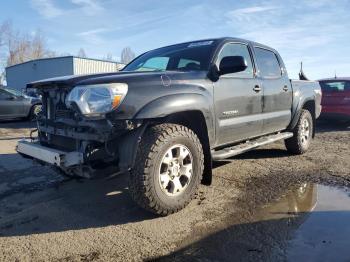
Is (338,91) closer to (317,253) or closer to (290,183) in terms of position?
(290,183)

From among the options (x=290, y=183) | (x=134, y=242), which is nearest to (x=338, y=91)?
(x=290, y=183)

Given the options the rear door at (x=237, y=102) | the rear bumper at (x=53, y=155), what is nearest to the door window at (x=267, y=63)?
the rear door at (x=237, y=102)

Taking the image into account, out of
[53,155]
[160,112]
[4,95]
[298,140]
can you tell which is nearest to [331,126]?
[298,140]

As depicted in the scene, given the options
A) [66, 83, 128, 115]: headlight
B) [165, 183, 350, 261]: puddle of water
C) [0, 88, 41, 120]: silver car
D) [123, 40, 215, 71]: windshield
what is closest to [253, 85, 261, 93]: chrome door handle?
[123, 40, 215, 71]: windshield

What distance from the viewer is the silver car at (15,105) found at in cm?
1336

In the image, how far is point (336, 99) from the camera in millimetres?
11555

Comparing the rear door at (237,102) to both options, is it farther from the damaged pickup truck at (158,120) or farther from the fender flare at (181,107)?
the fender flare at (181,107)

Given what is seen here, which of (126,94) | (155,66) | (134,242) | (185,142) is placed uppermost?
(155,66)

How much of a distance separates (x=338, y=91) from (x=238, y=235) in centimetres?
914

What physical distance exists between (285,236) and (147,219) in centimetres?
136

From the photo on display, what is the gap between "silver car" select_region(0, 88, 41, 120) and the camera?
526 inches

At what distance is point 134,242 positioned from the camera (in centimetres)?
353

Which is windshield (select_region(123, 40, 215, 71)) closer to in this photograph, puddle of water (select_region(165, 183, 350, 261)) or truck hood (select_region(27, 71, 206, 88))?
truck hood (select_region(27, 71, 206, 88))

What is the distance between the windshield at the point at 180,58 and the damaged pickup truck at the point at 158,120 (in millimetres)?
14
